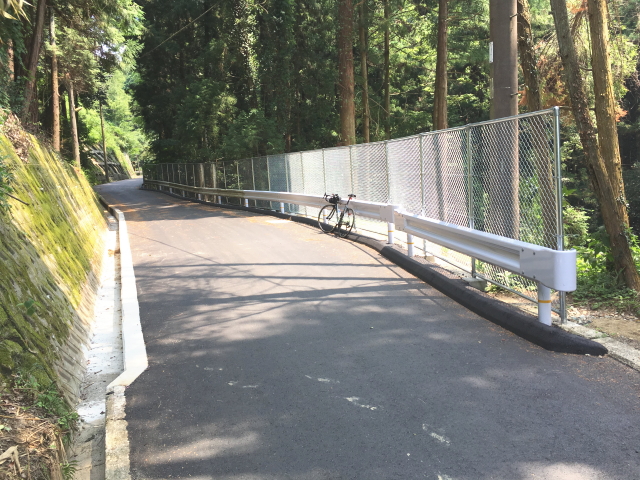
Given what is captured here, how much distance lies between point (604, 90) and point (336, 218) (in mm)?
7400

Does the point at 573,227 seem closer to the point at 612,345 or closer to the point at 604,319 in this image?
the point at 604,319

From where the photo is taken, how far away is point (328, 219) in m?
15.0

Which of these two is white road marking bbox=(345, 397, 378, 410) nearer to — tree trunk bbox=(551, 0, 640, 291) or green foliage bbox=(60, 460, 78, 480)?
green foliage bbox=(60, 460, 78, 480)

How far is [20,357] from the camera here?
162 inches

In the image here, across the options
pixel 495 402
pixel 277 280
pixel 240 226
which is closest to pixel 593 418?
pixel 495 402

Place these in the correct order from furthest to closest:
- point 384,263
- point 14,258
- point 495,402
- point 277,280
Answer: point 384,263 → point 277,280 → point 14,258 → point 495,402

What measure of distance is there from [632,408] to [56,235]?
7.63 m

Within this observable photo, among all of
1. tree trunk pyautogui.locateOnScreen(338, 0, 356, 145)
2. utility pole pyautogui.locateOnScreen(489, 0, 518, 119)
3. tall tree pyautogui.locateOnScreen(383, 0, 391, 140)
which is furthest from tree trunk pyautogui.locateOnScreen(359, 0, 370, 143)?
utility pole pyautogui.locateOnScreen(489, 0, 518, 119)

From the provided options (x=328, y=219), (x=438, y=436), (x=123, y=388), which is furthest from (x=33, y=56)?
(x=438, y=436)

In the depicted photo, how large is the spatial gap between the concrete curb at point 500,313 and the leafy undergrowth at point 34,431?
4325mm

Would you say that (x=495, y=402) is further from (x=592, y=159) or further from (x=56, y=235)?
(x=56, y=235)

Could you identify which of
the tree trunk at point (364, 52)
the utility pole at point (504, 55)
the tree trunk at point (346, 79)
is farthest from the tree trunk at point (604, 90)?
the tree trunk at point (364, 52)

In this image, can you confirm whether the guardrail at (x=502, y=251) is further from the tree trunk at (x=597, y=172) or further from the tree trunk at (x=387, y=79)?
the tree trunk at (x=387, y=79)

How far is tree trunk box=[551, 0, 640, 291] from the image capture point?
8039 mm
